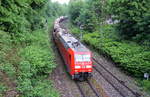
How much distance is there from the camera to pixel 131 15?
22281 mm

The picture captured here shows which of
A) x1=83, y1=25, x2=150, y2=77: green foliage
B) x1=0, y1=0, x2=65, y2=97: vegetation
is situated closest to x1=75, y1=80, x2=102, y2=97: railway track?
x1=0, y1=0, x2=65, y2=97: vegetation

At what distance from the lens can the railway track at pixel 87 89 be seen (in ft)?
43.0

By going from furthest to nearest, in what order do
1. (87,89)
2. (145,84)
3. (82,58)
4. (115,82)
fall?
(115,82) → (82,58) → (145,84) → (87,89)

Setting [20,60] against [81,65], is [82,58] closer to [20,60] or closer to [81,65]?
[81,65]

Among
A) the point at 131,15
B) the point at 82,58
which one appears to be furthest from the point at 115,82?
the point at 131,15

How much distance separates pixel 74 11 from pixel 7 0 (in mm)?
36306

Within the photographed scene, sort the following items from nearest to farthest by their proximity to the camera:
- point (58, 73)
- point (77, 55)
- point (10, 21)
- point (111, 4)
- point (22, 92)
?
point (22, 92) → point (10, 21) → point (77, 55) → point (58, 73) → point (111, 4)

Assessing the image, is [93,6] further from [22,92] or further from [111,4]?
[22,92]

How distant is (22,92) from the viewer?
31.3ft

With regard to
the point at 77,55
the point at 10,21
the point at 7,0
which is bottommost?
the point at 77,55

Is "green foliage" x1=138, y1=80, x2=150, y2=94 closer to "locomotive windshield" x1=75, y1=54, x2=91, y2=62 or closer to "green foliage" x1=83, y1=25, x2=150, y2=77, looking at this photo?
"green foliage" x1=83, y1=25, x2=150, y2=77

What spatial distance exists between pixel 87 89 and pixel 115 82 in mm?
2745

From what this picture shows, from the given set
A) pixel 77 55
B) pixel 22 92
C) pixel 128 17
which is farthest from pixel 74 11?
pixel 22 92

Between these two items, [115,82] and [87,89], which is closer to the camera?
[87,89]
